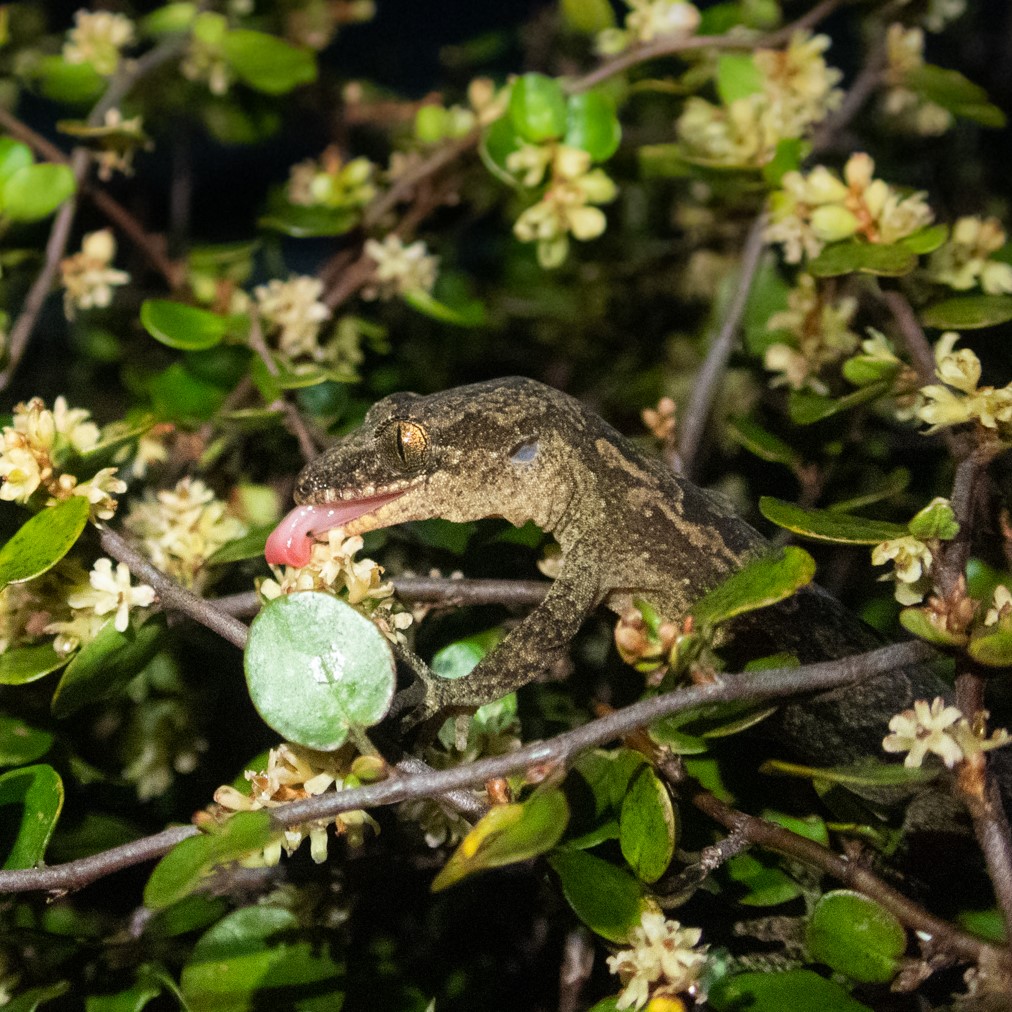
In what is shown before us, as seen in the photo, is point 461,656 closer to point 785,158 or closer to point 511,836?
point 511,836

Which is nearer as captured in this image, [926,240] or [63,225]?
[926,240]

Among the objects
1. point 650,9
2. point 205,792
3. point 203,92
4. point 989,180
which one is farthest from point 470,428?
point 989,180

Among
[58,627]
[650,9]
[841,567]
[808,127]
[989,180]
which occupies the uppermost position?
[650,9]

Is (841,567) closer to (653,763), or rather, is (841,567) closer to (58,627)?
(653,763)

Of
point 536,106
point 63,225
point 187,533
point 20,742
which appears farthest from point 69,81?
point 20,742

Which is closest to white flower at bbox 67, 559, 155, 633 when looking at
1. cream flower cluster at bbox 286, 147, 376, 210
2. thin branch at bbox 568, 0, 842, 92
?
cream flower cluster at bbox 286, 147, 376, 210
